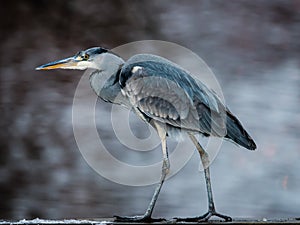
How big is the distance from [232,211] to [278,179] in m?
0.26

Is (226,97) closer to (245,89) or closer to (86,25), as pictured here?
(245,89)

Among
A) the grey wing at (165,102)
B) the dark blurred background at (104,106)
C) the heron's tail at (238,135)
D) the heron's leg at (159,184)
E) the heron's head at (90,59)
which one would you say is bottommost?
the heron's leg at (159,184)

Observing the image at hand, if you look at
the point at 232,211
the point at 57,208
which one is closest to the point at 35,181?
the point at 57,208

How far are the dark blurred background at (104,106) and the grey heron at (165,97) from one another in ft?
5.38

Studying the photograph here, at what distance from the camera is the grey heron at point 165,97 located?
1.83m

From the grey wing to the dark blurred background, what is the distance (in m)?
1.65

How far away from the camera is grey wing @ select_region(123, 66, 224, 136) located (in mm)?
1834

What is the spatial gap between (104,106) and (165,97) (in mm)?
1912

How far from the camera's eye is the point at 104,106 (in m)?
3.76

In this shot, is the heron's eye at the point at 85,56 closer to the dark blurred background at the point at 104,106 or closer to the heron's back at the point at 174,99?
the heron's back at the point at 174,99

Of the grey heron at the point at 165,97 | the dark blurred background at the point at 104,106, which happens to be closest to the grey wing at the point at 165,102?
the grey heron at the point at 165,97

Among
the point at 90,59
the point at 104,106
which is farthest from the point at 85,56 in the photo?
the point at 104,106

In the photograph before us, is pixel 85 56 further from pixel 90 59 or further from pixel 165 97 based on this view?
pixel 165 97

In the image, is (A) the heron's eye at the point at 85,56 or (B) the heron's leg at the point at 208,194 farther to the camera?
(A) the heron's eye at the point at 85,56
